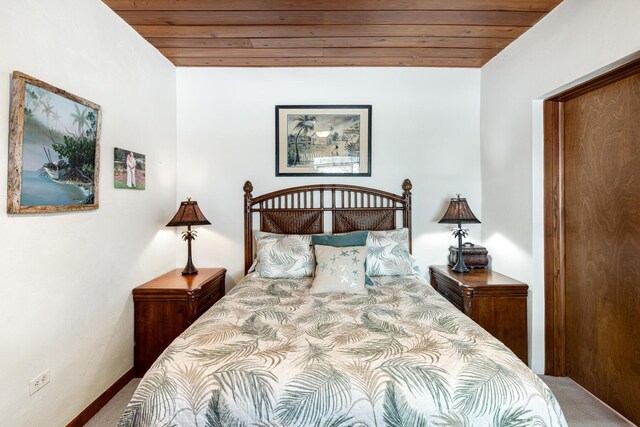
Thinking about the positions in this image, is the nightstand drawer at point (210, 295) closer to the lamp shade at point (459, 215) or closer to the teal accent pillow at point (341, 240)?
the teal accent pillow at point (341, 240)

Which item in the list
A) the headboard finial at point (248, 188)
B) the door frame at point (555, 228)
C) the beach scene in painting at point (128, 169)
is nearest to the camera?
the beach scene in painting at point (128, 169)

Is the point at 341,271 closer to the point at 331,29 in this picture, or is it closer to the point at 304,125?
the point at 304,125

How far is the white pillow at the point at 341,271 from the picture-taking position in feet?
7.70

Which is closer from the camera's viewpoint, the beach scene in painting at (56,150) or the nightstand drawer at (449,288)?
the beach scene in painting at (56,150)

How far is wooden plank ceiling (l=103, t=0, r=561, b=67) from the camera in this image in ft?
7.30

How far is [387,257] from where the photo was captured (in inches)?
110

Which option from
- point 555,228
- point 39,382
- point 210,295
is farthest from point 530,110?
point 39,382

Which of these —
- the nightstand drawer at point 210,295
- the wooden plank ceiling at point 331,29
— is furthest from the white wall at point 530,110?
the nightstand drawer at point 210,295

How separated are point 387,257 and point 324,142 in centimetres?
→ 131

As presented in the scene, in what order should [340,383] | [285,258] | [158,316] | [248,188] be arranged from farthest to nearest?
1. [248,188]
2. [285,258]
3. [158,316]
4. [340,383]

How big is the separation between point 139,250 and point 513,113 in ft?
10.7

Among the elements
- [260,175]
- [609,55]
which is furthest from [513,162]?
[260,175]

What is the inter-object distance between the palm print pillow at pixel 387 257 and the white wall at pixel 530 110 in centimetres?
91

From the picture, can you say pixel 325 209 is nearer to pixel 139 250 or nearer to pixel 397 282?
pixel 397 282
